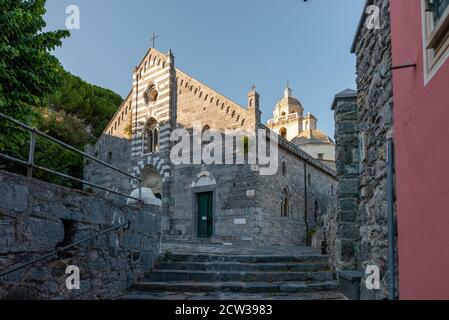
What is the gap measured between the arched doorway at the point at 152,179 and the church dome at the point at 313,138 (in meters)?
22.7

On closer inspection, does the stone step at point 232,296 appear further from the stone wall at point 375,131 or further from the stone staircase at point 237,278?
the stone wall at point 375,131

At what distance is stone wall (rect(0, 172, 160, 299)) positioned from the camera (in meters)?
3.67

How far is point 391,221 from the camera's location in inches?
144

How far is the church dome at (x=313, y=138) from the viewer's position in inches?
1533

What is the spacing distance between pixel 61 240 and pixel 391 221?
11.6 ft

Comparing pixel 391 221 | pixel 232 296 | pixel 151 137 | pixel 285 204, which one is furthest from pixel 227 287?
pixel 151 137

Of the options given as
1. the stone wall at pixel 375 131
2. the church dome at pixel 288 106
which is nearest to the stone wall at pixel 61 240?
the stone wall at pixel 375 131

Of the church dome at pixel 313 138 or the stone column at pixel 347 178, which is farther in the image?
the church dome at pixel 313 138

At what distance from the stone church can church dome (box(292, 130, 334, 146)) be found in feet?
50.7

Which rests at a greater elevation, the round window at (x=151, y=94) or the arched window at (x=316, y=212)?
the round window at (x=151, y=94)

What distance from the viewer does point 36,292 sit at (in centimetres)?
398

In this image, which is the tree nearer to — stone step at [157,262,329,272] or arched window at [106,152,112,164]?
stone step at [157,262,329,272]

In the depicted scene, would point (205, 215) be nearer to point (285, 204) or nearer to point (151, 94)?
point (285, 204)

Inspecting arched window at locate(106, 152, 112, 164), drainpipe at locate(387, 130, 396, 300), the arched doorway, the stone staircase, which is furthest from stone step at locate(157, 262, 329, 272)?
arched window at locate(106, 152, 112, 164)
